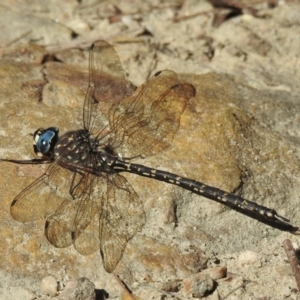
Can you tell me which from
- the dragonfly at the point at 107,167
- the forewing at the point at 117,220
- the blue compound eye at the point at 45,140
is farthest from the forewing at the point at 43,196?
the forewing at the point at 117,220

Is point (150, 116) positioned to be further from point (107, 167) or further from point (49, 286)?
point (49, 286)

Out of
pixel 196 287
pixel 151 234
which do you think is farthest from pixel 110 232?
pixel 196 287

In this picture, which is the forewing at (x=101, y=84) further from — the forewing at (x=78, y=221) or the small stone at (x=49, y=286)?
the small stone at (x=49, y=286)

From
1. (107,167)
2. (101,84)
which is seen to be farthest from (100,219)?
(101,84)

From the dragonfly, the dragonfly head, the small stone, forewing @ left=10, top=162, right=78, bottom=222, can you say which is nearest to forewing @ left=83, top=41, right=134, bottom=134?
the dragonfly

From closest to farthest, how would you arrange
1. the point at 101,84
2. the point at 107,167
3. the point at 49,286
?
the point at 49,286
the point at 107,167
the point at 101,84

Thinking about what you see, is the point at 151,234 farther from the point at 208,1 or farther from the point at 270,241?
the point at 208,1
